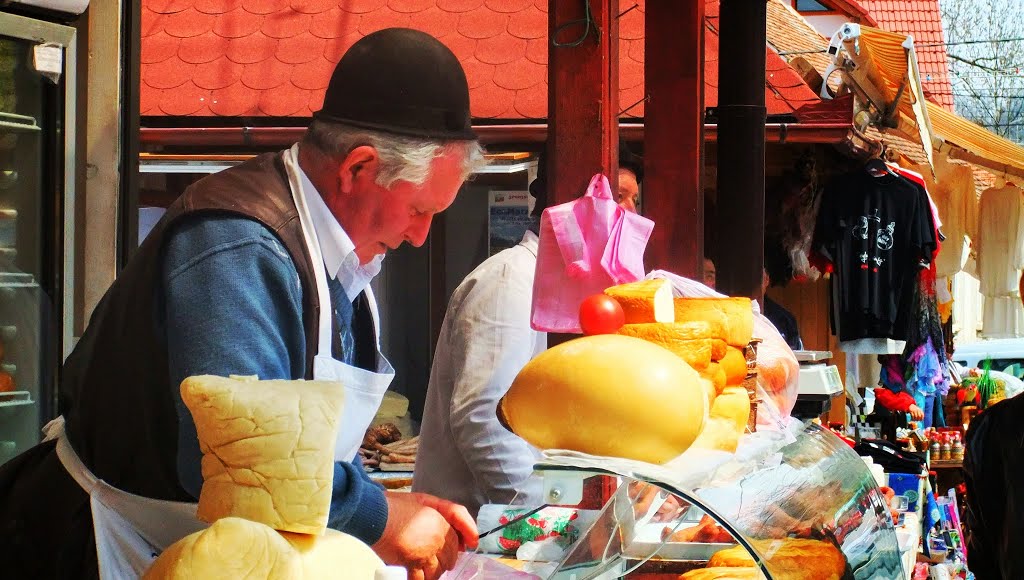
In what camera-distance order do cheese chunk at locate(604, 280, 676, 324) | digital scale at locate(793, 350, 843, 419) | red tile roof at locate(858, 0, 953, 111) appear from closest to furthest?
1. cheese chunk at locate(604, 280, 676, 324)
2. digital scale at locate(793, 350, 843, 419)
3. red tile roof at locate(858, 0, 953, 111)

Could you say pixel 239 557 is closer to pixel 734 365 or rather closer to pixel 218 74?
pixel 734 365

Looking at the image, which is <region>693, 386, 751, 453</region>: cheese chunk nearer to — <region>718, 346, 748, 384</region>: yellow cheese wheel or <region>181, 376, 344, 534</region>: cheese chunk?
<region>718, 346, 748, 384</region>: yellow cheese wheel

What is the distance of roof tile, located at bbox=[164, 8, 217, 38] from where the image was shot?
25.3ft

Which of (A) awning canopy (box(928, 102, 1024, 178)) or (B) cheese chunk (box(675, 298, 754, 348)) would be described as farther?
(A) awning canopy (box(928, 102, 1024, 178))

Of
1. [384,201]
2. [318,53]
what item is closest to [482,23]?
[318,53]

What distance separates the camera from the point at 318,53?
7551 millimetres

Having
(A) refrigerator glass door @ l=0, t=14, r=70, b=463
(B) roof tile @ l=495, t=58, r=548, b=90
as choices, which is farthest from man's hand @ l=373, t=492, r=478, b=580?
(B) roof tile @ l=495, t=58, r=548, b=90

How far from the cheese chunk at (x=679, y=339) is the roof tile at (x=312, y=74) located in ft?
19.7

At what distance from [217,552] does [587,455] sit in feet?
2.02

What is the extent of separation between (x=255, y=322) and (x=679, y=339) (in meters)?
0.64

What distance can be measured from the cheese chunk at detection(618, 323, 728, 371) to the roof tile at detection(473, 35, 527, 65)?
584 cm

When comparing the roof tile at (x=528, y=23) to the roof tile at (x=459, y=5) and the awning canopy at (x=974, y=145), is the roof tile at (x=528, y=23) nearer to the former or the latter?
the roof tile at (x=459, y=5)

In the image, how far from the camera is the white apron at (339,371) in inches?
67.7

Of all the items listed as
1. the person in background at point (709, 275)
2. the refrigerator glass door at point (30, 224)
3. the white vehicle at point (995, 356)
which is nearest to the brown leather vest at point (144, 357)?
the refrigerator glass door at point (30, 224)
